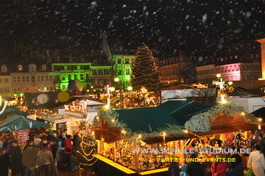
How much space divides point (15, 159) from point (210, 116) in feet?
21.2

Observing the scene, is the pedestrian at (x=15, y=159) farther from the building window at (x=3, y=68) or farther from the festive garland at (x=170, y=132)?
the building window at (x=3, y=68)

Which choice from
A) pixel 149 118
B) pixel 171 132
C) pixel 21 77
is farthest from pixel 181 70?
pixel 171 132

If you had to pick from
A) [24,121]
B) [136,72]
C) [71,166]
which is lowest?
[71,166]

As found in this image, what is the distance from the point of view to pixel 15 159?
10.0 metres

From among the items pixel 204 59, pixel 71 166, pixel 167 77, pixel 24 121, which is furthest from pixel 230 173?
pixel 167 77

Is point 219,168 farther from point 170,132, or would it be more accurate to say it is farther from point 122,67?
point 122,67

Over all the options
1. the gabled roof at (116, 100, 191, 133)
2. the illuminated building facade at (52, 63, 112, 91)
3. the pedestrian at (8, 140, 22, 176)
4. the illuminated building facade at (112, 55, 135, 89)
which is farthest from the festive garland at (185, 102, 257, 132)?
the illuminated building facade at (112, 55, 135, 89)

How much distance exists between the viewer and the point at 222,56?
64.0 metres

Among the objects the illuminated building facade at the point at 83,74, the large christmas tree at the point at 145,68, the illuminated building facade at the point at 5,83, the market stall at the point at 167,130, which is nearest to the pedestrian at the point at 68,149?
the market stall at the point at 167,130

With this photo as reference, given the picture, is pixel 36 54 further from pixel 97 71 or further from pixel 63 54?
pixel 97 71

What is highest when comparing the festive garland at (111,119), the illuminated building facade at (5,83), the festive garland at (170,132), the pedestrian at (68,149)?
the illuminated building facade at (5,83)

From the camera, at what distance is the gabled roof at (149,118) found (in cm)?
887

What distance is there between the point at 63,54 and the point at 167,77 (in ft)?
94.9

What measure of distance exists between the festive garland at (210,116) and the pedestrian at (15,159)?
220 inches
